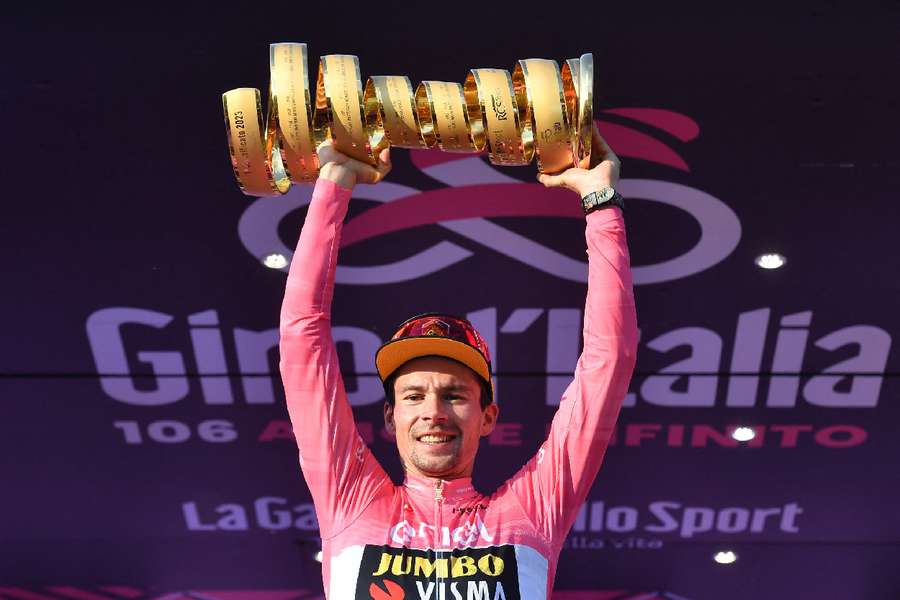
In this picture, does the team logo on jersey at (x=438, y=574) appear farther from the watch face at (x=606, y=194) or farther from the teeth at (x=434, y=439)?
the watch face at (x=606, y=194)

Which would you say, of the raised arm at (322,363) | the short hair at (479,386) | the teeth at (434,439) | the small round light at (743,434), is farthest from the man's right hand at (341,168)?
the small round light at (743,434)

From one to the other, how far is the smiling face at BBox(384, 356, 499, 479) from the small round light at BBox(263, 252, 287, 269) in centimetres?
110

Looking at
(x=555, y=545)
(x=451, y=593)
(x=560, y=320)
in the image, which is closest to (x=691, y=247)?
(x=560, y=320)

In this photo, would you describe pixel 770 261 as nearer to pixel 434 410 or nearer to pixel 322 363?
pixel 434 410

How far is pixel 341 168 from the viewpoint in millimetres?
2613

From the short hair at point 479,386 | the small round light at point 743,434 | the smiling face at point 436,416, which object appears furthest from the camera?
the small round light at point 743,434

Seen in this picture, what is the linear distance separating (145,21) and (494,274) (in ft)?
4.40

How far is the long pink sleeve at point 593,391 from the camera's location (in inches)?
101

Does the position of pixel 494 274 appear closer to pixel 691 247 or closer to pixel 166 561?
pixel 691 247

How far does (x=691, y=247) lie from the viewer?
369 centimetres

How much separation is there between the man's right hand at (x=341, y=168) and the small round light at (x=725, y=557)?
2.74m

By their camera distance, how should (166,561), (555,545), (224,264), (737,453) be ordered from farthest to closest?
1. (166,561)
2. (737,453)
3. (224,264)
4. (555,545)

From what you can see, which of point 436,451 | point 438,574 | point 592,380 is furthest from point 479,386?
point 438,574

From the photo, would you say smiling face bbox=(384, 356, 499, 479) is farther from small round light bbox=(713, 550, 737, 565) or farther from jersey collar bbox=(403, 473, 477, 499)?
small round light bbox=(713, 550, 737, 565)
